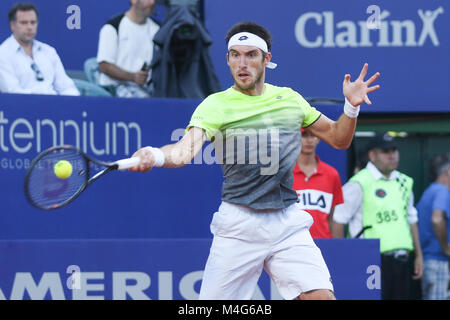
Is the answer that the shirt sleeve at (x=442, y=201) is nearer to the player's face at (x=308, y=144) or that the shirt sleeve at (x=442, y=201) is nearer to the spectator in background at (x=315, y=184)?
the spectator in background at (x=315, y=184)

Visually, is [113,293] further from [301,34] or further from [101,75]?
[301,34]

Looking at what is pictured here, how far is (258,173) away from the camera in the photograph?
4.89 metres

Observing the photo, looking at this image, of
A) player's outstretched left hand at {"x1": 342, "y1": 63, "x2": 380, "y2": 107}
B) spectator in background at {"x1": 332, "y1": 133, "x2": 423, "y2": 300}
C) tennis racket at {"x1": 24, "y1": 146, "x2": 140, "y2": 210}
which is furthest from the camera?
spectator in background at {"x1": 332, "y1": 133, "x2": 423, "y2": 300}

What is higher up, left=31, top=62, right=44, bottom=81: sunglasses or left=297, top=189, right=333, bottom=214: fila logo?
left=31, top=62, right=44, bottom=81: sunglasses

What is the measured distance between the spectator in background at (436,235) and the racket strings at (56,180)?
13.8 feet

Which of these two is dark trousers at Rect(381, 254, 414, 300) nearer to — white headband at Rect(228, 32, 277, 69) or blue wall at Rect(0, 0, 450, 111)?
blue wall at Rect(0, 0, 450, 111)

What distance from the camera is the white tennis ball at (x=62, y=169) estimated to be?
457 centimetres

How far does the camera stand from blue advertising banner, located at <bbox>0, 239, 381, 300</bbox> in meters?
6.12

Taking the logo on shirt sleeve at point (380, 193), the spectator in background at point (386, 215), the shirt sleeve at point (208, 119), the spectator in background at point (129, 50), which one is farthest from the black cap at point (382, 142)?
the shirt sleeve at point (208, 119)

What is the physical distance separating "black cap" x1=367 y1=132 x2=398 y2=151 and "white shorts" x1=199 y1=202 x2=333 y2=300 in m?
3.10

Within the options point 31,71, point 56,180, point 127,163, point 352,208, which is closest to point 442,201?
point 352,208

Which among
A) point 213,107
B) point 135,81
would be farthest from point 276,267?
point 135,81

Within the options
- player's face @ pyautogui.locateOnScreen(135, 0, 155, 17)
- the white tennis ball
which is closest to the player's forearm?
player's face @ pyautogui.locateOnScreen(135, 0, 155, 17)

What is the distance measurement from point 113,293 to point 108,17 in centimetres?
300
